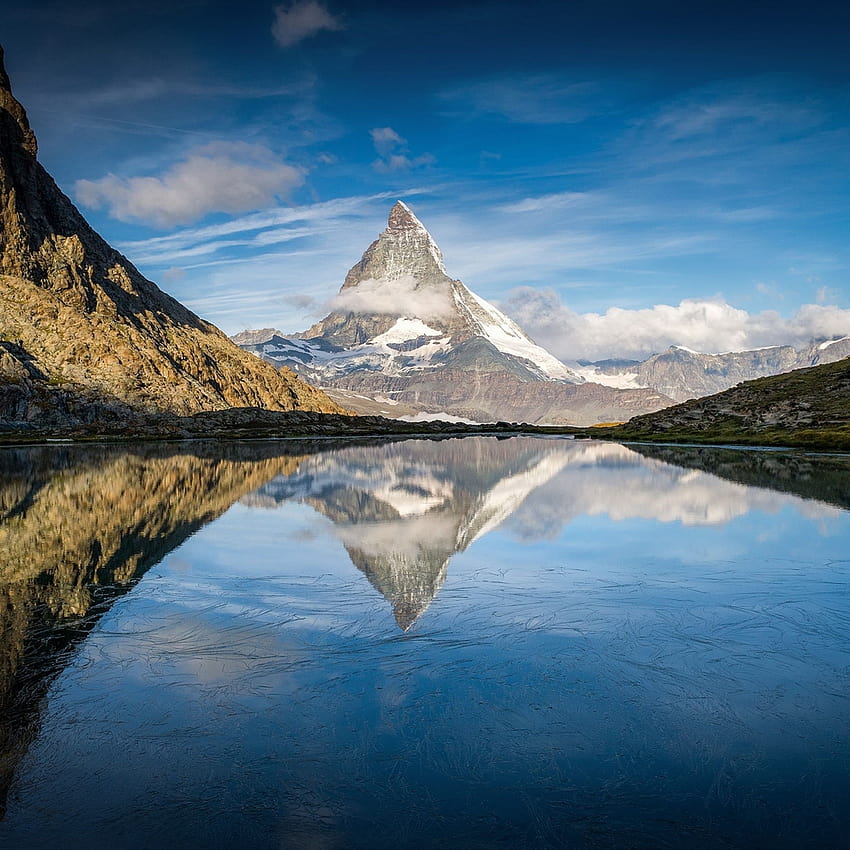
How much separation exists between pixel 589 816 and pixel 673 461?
250ft

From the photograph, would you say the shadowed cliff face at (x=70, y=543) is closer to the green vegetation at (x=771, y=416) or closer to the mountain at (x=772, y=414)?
the green vegetation at (x=771, y=416)

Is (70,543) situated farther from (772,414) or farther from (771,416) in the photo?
(772,414)

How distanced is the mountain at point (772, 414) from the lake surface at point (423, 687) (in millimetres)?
86147

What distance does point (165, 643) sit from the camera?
61.3ft

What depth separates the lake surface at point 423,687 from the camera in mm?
11023

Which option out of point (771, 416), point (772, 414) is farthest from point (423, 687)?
point (772, 414)

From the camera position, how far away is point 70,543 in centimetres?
3084

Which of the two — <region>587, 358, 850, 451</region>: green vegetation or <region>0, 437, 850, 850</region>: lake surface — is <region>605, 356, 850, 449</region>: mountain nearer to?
<region>587, 358, 850, 451</region>: green vegetation

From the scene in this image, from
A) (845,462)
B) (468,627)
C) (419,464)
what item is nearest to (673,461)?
(845,462)

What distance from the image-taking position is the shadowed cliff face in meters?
16.3

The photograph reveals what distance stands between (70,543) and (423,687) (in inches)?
822

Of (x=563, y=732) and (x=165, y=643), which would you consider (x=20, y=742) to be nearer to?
(x=165, y=643)

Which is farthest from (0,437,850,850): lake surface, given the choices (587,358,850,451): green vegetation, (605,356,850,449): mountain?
(605,356,850,449): mountain

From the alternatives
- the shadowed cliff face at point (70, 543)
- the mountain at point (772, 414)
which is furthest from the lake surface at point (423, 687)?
the mountain at point (772, 414)
